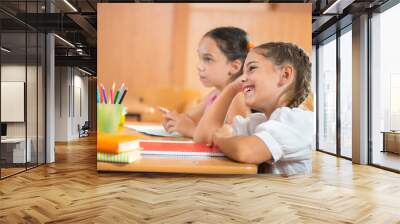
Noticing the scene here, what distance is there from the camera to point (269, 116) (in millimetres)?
5707

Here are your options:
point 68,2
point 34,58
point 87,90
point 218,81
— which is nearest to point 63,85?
point 87,90

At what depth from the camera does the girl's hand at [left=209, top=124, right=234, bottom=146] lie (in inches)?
226

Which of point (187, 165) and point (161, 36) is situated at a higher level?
point (161, 36)

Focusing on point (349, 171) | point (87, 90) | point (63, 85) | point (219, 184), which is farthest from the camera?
point (87, 90)

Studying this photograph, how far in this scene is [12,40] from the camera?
19.6ft

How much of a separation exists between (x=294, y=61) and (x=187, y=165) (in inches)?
88.9

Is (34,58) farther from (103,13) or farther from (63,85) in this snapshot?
(63,85)

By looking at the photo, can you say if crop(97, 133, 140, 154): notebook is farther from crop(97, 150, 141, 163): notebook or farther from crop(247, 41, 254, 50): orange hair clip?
crop(247, 41, 254, 50): orange hair clip

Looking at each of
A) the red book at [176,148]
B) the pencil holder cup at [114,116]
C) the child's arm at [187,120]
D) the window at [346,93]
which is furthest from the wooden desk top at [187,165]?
the window at [346,93]

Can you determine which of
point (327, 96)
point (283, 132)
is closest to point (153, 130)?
point (283, 132)

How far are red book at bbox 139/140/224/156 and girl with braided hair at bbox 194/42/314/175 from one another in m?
0.11

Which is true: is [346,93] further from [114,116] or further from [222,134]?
[114,116]

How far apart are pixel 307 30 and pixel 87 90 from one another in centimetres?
1371

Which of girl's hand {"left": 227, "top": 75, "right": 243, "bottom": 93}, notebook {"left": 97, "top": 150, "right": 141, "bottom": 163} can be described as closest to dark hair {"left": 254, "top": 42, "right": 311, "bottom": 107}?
girl's hand {"left": 227, "top": 75, "right": 243, "bottom": 93}
